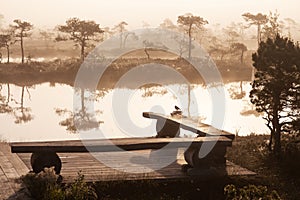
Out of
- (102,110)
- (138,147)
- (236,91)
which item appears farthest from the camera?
(236,91)

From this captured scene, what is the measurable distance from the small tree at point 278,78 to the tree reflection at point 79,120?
22.1 ft

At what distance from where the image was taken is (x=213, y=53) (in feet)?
155

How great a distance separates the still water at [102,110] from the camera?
15.6m

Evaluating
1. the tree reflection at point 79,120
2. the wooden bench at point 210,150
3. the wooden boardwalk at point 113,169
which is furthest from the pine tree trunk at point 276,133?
the tree reflection at point 79,120

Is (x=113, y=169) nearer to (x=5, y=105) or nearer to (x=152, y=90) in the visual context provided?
(x=5, y=105)

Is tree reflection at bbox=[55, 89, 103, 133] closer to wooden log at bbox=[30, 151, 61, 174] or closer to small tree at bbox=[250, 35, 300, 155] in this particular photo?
small tree at bbox=[250, 35, 300, 155]

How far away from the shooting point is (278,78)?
404 inches

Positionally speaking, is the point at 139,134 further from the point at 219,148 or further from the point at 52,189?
the point at 52,189

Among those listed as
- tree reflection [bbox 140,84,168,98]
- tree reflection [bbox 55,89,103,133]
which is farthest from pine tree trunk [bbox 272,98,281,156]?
tree reflection [bbox 140,84,168,98]

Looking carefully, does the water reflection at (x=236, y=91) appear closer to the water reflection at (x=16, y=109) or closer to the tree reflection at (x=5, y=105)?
the water reflection at (x=16, y=109)

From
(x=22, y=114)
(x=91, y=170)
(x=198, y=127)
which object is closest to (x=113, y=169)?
(x=91, y=170)

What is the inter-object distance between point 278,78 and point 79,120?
8.68 metres

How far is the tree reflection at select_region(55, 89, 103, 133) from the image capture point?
53.1 ft

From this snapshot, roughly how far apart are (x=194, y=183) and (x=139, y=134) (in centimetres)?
650
